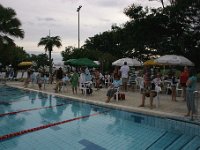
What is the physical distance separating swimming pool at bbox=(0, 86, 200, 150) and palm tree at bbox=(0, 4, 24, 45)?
428 inches

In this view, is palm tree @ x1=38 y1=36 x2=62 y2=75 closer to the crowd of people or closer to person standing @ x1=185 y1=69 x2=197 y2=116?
the crowd of people

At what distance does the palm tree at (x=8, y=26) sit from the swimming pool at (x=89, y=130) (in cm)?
1088

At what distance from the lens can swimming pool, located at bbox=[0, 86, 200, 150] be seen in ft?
20.4

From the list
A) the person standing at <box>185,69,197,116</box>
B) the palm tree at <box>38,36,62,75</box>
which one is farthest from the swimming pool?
the palm tree at <box>38,36,62,75</box>

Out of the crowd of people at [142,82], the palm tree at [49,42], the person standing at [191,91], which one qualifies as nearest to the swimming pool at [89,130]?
the person standing at [191,91]

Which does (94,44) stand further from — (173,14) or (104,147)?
(104,147)

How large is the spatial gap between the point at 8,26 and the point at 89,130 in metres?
15.2

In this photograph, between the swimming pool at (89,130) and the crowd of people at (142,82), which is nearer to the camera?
the swimming pool at (89,130)

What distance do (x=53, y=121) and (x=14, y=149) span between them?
2.64 metres

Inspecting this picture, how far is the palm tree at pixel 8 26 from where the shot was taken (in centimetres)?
1985

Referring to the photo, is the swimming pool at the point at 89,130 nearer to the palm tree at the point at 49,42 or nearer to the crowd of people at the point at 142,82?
the crowd of people at the point at 142,82

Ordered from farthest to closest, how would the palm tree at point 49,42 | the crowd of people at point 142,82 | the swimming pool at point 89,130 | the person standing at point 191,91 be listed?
the palm tree at point 49,42, the crowd of people at point 142,82, the person standing at point 191,91, the swimming pool at point 89,130

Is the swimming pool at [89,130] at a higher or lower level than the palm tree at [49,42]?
lower

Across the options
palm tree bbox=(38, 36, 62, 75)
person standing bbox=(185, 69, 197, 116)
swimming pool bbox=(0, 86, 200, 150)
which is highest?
palm tree bbox=(38, 36, 62, 75)
